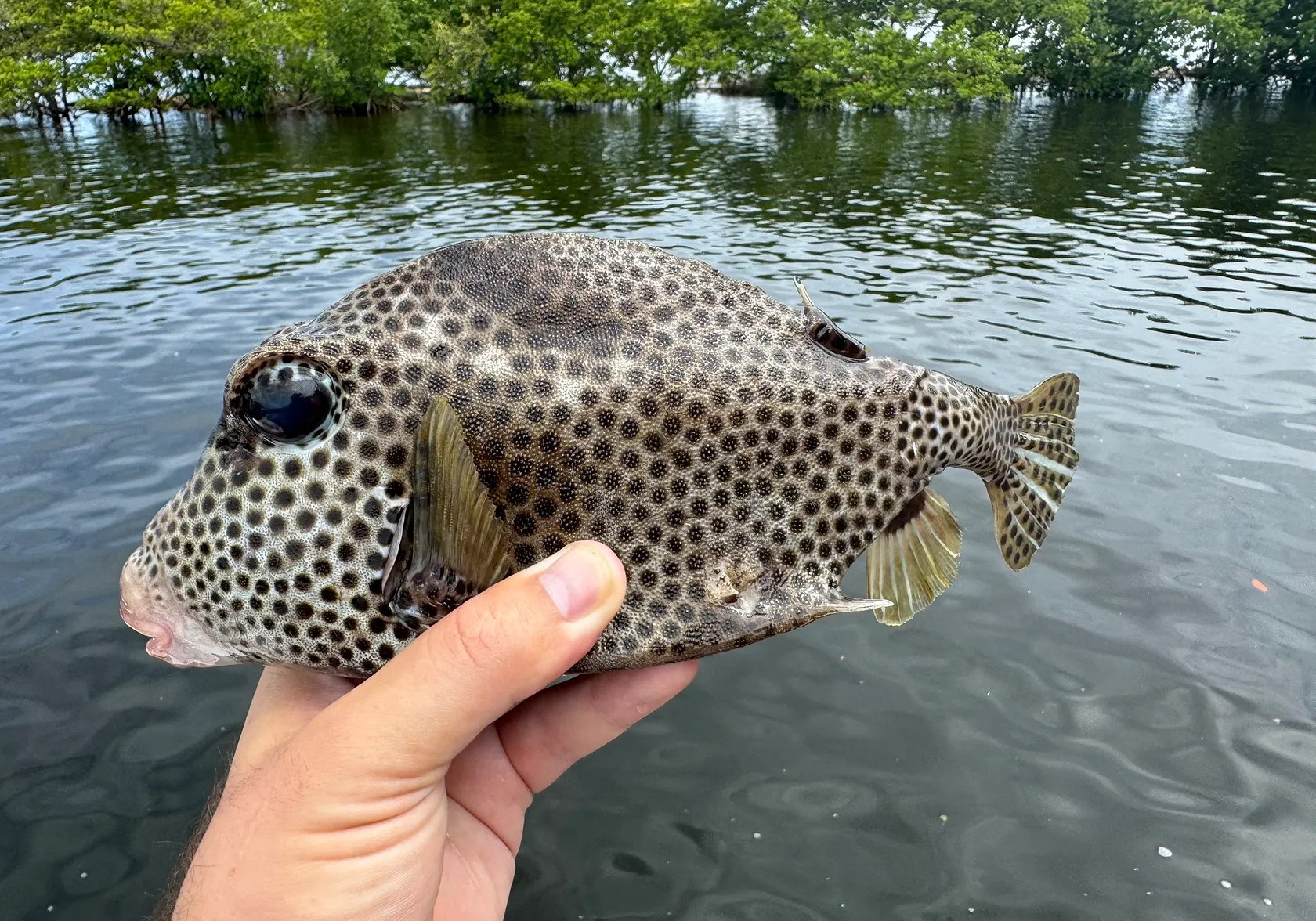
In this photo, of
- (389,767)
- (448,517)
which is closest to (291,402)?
(448,517)

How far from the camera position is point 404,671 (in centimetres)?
224

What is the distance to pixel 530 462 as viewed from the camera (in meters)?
2.52

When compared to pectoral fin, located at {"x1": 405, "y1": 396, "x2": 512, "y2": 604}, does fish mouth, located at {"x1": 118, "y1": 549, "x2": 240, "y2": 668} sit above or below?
below

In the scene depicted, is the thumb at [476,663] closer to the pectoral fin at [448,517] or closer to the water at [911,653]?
the pectoral fin at [448,517]

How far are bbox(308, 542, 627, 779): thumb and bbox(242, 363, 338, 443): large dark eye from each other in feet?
2.49

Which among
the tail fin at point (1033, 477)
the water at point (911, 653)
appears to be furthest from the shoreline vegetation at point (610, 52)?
the tail fin at point (1033, 477)

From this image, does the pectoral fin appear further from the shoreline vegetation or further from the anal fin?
the shoreline vegetation

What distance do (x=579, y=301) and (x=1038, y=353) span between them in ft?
44.3

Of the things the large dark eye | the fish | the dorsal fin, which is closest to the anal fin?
the fish

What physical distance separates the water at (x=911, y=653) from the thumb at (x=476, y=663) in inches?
155

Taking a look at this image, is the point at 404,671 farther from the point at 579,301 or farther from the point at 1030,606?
the point at 1030,606

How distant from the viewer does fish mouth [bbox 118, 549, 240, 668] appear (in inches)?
106

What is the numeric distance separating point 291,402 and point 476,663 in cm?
99

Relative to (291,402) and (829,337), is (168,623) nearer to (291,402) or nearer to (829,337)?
(291,402)
